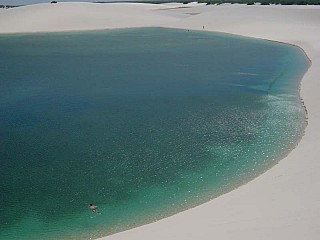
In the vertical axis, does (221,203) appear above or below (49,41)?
below

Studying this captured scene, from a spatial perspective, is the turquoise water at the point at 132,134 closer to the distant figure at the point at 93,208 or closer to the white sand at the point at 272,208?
the distant figure at the point at 93,208

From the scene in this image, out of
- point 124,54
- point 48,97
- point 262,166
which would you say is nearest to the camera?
point 262,166

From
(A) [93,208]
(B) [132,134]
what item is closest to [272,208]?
(A) [93,208]

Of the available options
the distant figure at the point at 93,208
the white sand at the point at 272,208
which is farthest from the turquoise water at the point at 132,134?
the white sand at the point at 272,208

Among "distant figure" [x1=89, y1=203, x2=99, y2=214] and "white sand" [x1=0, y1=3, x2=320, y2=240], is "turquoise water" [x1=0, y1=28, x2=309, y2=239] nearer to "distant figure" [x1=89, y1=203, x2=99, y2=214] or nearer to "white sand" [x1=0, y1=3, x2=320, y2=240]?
"distant figure" [x1=89, y1=203, x2=99, y2=214]

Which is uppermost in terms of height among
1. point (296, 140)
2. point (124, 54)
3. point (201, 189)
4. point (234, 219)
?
point (124, 54)

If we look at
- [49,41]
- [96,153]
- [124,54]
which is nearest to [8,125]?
[96,153]

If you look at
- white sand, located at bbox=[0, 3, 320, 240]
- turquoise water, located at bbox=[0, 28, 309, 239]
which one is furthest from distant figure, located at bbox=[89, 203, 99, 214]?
white sand, located at bbox=[0, 3, 320, 240]

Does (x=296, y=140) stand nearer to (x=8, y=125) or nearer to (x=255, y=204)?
(x=255, y=204)

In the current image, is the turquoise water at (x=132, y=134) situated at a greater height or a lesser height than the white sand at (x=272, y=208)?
greater
